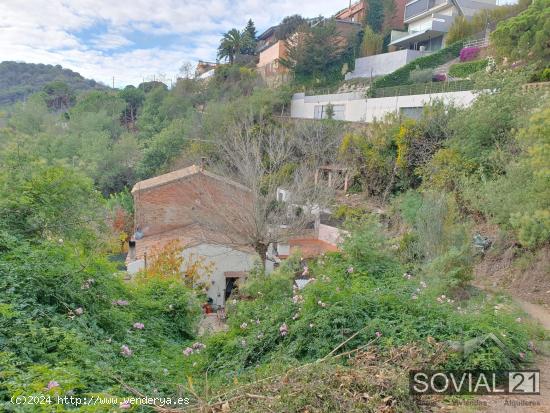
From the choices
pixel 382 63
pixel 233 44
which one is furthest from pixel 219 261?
pixel 233 44

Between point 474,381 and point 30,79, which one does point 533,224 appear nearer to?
point 474,381

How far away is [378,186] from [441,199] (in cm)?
758

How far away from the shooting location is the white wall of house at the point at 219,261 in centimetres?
1374

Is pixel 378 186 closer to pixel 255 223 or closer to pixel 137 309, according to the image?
pixel 255 223

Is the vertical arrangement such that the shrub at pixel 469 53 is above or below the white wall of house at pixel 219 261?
above

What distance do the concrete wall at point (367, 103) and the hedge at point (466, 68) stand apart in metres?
4.44

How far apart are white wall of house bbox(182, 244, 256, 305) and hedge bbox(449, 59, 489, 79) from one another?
1696cm

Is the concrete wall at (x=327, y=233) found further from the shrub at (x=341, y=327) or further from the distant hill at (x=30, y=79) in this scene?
the distant hill at (x=30, y=79)

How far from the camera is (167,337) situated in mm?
7156

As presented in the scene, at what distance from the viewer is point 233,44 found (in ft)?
148

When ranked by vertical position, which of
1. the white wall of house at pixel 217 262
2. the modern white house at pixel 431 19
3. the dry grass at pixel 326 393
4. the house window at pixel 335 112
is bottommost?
the white wall of house at pixel 217 262

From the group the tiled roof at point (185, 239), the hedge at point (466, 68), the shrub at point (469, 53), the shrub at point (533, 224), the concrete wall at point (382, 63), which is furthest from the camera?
the concrete wall at point (382, 63)

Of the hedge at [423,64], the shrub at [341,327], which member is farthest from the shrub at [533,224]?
the hedge at [423,64]

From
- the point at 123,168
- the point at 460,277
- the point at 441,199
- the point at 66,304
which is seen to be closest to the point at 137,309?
the point at 66,304
